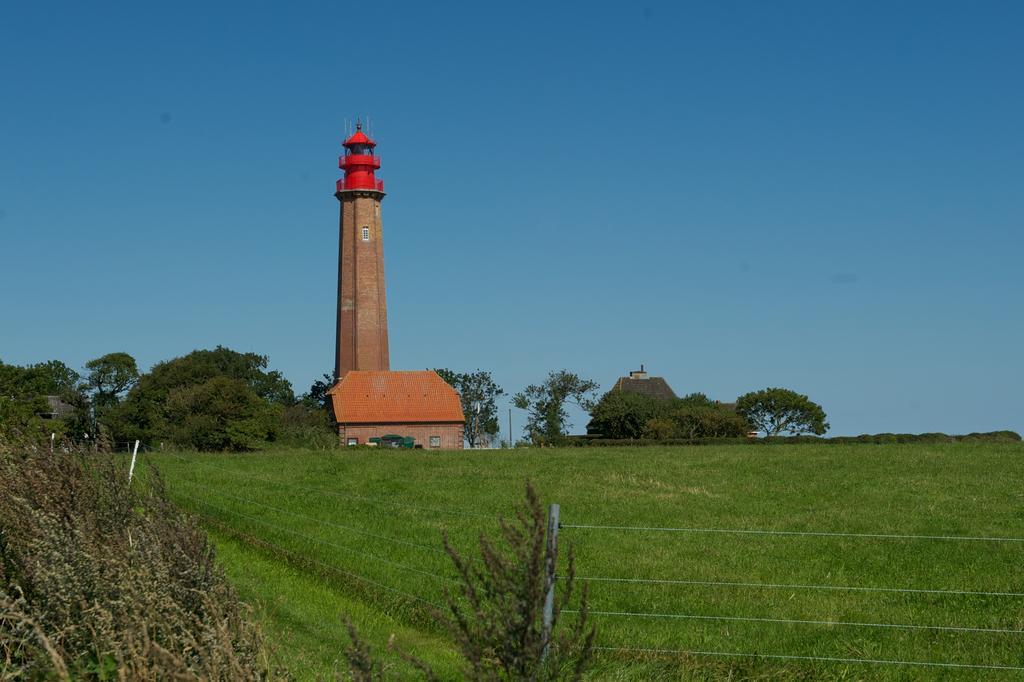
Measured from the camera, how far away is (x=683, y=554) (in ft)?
51.0

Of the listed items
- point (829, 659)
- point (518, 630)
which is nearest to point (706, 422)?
point (829, 659)

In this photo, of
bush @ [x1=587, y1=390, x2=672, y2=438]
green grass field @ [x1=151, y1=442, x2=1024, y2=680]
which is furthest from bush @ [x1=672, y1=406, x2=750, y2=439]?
green grass field @ [x1=151, y1=442, x2=1024, y2=680]

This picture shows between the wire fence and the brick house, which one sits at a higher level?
the brick house

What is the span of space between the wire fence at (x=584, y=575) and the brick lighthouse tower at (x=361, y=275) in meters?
54.6

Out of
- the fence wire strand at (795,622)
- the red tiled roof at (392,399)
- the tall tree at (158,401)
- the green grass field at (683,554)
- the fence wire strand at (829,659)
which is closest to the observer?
the fence wire strand at (829,659)

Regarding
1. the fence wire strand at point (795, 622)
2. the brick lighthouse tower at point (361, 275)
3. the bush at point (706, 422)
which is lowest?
the fence wire strand at point (795, 622)

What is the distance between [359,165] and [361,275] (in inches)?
340

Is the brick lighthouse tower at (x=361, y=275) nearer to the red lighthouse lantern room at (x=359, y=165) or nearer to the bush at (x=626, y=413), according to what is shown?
the red lighthouse lantern room at (x=359, y=165)

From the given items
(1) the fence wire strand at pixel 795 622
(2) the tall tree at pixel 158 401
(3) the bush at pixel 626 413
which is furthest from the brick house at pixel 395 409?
(1) the fence wire strand at pixel 795 622

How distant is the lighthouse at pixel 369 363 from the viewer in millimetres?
76938

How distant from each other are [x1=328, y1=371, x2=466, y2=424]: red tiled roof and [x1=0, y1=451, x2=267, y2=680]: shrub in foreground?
67822 mm

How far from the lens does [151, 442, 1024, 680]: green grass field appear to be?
10195 mm

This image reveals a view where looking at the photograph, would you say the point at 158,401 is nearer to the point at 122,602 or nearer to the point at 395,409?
the point at 395,409

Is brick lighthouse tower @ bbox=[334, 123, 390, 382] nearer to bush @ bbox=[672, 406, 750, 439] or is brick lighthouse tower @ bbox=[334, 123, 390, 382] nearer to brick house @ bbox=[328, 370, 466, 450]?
brick house @ bbox=[328, 370, 466, 450]
